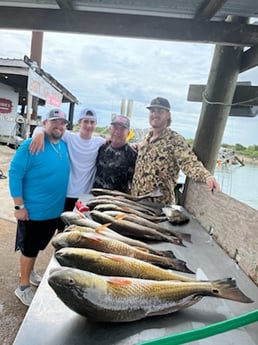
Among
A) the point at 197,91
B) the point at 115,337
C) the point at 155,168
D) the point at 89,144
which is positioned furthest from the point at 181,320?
the point at 197,91

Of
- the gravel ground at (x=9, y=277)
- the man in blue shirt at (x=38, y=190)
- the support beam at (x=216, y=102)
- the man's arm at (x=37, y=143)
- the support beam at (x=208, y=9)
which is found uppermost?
the support beam at (x=208, y=9)

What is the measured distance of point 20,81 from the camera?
54.2 feet

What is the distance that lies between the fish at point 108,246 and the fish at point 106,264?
0.56 ft

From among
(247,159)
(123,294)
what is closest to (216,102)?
(123,294)

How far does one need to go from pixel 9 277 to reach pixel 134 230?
8.26ft

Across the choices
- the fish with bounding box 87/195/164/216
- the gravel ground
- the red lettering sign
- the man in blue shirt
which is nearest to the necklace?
the man in blue shirt

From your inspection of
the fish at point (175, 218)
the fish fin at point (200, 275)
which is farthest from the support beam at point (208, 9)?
the fish fin at point (200, 275)

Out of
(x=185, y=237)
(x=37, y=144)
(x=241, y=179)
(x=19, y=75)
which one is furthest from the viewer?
(x=19, y=75)

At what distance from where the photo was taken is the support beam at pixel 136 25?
10.6 feet

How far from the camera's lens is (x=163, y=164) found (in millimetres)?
3338

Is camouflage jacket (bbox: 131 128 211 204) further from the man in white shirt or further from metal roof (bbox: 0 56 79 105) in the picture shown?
metal roof (bbox: 0 56 79 105)

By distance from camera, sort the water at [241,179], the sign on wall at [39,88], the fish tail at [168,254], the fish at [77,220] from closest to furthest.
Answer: the fish tail at [168,254]
the fish at [77,220]
the water at [241,179]
the sign on wall at [39,88]

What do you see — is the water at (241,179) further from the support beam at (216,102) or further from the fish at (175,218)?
the fish at (175,218)

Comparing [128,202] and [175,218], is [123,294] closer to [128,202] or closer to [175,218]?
[175,218]
